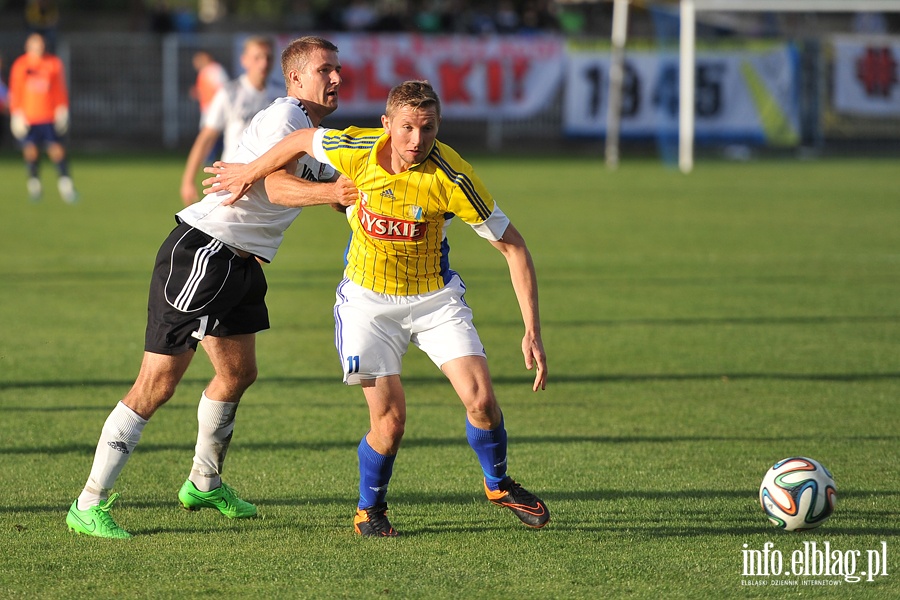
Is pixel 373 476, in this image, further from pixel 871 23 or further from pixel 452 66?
pixel 871 23

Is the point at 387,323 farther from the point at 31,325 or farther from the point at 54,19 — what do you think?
the point at 54,19

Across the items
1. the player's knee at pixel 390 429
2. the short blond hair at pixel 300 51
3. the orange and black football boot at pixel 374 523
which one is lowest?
the orange and black football boot at pixel 374 523

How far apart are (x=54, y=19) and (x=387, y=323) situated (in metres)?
30.2

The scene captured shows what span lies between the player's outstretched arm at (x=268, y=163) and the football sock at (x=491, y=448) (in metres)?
1.32

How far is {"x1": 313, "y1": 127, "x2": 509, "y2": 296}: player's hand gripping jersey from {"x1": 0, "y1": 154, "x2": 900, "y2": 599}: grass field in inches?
43.4

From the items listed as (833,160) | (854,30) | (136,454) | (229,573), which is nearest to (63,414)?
(136,454)

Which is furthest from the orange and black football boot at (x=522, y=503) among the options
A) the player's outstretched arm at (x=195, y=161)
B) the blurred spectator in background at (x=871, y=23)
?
the blurred spectator in background at (x=871, y=23)

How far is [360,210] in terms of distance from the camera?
4961 mm

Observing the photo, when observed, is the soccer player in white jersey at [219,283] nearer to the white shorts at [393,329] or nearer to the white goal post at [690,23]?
the white shorts at [393,329]

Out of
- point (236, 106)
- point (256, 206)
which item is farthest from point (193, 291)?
point (236, 106)

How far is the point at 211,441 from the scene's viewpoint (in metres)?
5.39

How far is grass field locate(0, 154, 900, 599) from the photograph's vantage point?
460 cm

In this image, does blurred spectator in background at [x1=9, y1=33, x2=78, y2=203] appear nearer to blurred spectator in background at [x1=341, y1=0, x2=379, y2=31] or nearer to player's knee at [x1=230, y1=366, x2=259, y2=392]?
blurred spectator in background at [x1=341, y1=0, x2=379, y2=31]

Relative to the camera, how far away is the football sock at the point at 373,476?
16.4 ft
